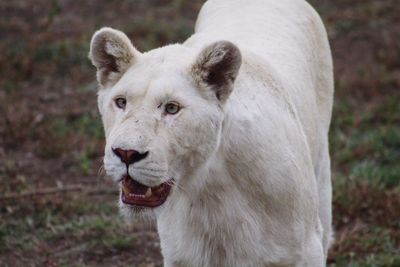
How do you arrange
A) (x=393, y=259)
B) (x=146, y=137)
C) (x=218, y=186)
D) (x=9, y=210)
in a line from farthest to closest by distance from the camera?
(x=9, y=210) < (x=393, y=259) < (x=218, y=186) < (x=146, y=137)

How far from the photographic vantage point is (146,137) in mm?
3553

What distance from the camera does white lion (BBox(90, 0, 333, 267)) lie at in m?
3.66

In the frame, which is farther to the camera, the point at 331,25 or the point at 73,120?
the point at 331,25

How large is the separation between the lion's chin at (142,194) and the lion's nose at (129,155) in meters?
0.14

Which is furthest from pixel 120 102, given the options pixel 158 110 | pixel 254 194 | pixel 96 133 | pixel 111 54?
pixel 96 133

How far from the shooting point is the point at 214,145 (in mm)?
3871

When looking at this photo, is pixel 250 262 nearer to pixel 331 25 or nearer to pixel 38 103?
pixel 38 103

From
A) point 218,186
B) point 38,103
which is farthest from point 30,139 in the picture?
point 218,186

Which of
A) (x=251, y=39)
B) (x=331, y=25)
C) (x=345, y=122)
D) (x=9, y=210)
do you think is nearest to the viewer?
(x=251, y=39)

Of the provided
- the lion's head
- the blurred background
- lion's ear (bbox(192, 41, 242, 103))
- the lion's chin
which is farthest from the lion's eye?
the blurred background

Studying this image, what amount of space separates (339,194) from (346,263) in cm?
98

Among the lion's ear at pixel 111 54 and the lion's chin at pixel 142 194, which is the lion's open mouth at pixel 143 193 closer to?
the lion's chin at pixel 142 194

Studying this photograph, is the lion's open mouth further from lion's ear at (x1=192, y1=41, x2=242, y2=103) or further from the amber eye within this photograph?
lion's ear at (x1=192, y1=41, x2=242, y2=103)

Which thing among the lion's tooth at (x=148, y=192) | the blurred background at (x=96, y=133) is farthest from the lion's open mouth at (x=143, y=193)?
the blurred background at (x=96, y=133)
